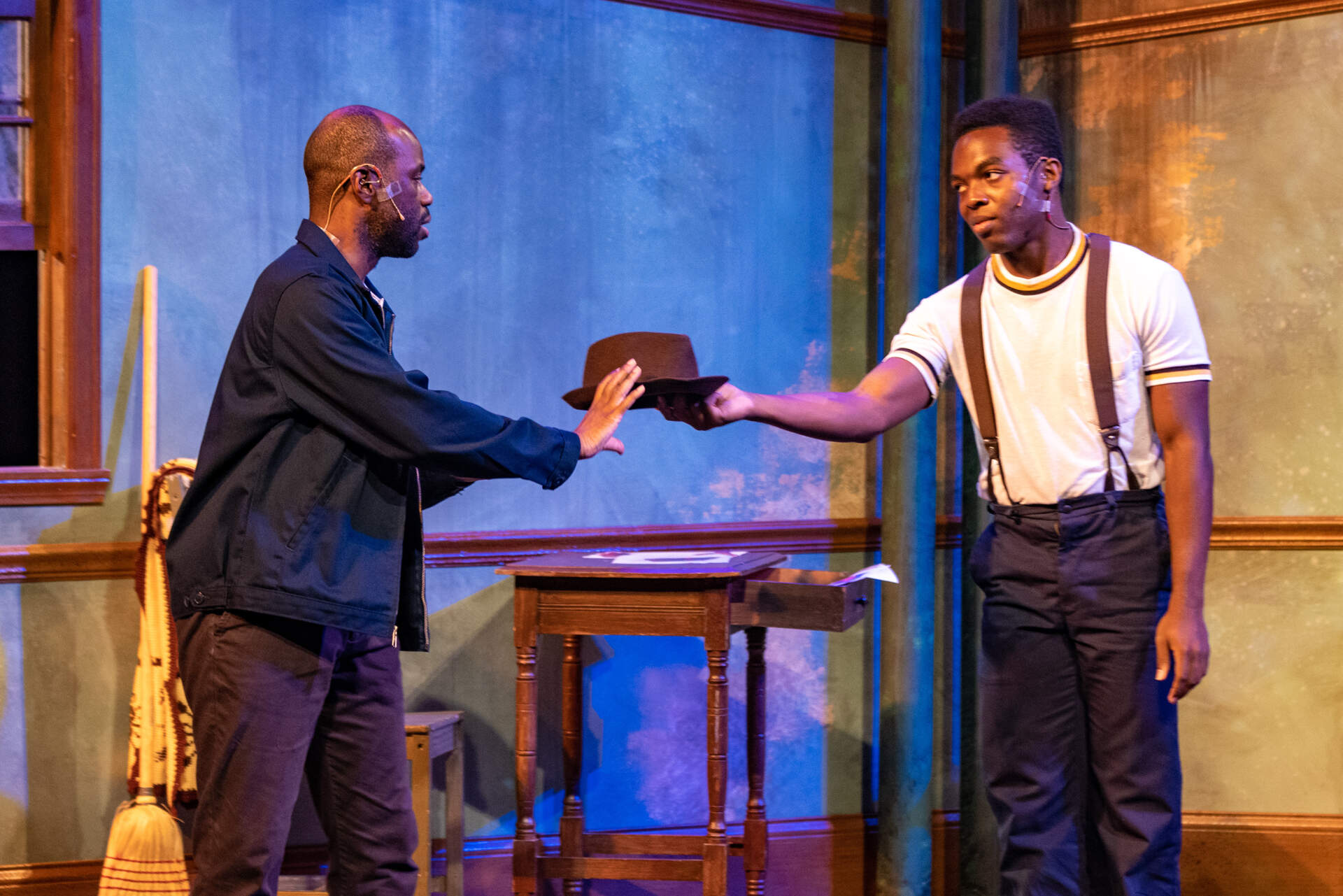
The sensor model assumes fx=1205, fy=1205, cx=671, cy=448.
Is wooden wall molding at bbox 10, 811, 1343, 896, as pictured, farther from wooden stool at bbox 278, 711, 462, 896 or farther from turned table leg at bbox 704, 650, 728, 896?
turned table leg at bbox 704, 650, 728, 896

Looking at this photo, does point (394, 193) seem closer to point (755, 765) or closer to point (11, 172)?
point (11, 172)

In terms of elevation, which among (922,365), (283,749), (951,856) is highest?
(922,365)

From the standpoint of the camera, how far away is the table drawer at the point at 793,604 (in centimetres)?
291

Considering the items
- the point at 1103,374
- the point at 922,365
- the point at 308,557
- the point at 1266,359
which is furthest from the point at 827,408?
the point at 1266,359

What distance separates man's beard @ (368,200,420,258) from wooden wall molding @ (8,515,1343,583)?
1223mm

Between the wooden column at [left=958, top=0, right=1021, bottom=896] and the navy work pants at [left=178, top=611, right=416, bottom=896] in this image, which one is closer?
the navy work pants at [left=178, top=611, right=416, bottom=896]

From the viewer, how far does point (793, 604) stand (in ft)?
9.69

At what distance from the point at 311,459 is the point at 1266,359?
2.92m

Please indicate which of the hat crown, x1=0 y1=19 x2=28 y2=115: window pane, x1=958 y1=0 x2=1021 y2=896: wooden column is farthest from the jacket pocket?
x1=958 y1=0 x2=1021 y2=896: wooden column

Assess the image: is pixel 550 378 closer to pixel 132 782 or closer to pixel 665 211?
pixel 665 211

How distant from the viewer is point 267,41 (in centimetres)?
327

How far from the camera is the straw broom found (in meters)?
2.87

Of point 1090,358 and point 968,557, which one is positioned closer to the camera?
point 1090,358

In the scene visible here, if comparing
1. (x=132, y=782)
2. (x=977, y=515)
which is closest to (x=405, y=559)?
(x=132, y=782)
